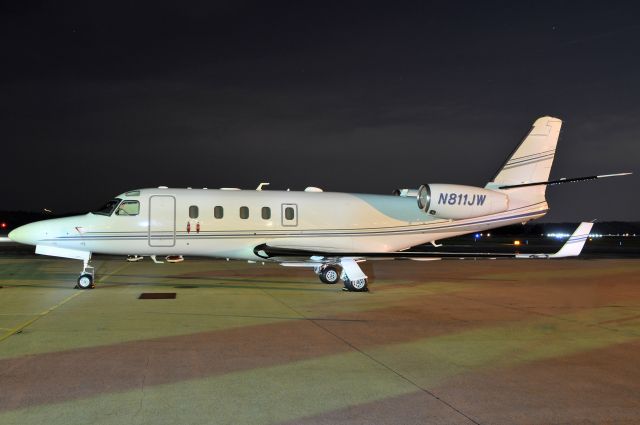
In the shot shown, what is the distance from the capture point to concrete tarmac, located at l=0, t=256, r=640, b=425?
21.2ft

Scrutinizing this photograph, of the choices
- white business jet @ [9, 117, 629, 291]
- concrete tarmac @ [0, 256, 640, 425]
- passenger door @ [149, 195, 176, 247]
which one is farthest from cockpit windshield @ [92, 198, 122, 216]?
concrete tarmac @ [0, 256, 640, 425]

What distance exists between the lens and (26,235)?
18203 millimetres

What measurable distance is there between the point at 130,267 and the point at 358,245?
1267 centimetres

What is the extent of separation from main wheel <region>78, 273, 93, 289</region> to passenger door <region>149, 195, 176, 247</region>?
2.02 metres

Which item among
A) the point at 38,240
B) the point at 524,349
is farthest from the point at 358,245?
the point at 524,349

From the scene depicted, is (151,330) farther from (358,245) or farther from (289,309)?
(358,245)

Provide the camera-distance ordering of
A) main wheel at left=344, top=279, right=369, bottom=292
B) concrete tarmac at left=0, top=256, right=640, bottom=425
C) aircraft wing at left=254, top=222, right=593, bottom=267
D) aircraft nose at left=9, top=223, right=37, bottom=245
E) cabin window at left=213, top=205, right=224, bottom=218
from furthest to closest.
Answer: cabin window at left=213, top=205, right=224, bottom=218
aircraft wing at left=254, top=222, right=593, bottom=267
aircraft nose at left=9, top=223, right=37, bottom=245
main wheel at left=344, top=279, right=369, bottom=292
concrete tarmac at left=0, top=256, right=640, bottom=425

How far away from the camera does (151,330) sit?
1102 centimetres

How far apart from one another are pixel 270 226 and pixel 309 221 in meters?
1.31

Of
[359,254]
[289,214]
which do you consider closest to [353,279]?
[359,254]

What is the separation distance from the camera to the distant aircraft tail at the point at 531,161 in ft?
69.1

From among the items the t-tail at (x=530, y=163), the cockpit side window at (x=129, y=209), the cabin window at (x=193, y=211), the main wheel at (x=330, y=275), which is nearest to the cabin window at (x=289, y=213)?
the main wheel at (x=330, y=275)

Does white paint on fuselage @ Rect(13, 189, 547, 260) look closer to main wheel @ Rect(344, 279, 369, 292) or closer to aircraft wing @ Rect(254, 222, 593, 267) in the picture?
aircraft wing @ Rect(254, 222, 593, 267)

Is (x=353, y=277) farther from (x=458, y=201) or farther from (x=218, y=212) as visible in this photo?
(x=218, y=212)
